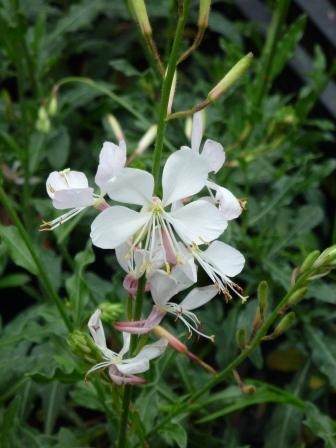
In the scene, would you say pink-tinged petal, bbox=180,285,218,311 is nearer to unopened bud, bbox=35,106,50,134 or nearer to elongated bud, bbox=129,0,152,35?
elongated bud, bbox=129,0,152,35

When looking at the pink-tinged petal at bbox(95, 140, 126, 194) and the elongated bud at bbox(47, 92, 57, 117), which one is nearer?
the pink-tinged petal at bbox(95, 140, 126, 194)

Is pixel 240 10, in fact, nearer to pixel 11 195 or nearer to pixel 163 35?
pixel 163 35

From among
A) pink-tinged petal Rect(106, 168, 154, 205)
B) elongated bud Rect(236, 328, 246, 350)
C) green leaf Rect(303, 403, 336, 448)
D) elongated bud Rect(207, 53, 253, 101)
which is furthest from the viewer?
green leaf Rect(303, 403, 336, 448)

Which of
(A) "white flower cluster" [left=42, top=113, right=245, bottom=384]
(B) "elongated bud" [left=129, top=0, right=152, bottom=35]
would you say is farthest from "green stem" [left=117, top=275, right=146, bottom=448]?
(B) "elongated bud" [left=129, top=0, right=152, bottom=35]

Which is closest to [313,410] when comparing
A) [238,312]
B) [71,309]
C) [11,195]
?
[238,312]

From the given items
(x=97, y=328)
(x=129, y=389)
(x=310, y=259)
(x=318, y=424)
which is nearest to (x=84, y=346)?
(x=97, y=328)

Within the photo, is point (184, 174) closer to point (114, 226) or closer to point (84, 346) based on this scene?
point (114, 226)

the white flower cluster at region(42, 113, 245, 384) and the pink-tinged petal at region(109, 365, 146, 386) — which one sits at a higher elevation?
the white flower cluster at region(42, 113, 245, 384)

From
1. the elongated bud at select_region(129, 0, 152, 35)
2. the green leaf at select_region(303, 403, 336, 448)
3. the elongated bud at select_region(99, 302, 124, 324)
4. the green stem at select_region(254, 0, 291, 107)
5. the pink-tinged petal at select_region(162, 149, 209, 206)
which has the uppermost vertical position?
the elongated bud at select_region(129, 0, 152, 35)
